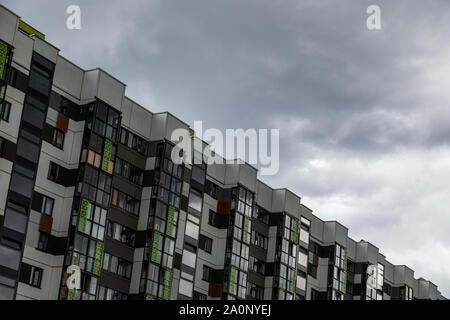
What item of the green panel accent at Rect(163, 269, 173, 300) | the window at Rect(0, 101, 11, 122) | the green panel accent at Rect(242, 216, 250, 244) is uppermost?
the window at Rect(0, 101, 11, 122)

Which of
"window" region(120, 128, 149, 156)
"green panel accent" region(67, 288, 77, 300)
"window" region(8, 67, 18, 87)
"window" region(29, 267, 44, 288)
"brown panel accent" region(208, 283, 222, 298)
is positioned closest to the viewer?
"window" region(8, 67, 18, 87)

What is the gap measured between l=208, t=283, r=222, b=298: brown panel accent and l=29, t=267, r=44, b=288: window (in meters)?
20.3

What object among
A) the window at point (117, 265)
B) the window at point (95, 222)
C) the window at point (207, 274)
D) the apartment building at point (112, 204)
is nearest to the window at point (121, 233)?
the apartment building at point (112, 204)

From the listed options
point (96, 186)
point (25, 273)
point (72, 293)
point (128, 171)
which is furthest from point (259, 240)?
point (25, 273)

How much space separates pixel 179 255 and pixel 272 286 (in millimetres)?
14888

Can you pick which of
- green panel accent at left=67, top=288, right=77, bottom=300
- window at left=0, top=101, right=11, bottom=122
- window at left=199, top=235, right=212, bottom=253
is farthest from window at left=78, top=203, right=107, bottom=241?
window at left=199, top=235, right=212, bottom=253

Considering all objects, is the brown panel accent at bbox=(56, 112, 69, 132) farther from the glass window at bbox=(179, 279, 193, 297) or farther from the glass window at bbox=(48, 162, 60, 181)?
the glass window at bbox=(179, 279, 193, 297)

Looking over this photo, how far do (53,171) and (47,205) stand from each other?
2.67 meters

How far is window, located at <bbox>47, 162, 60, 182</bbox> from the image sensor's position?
48150 millimetres

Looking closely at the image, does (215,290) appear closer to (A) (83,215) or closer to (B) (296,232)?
(B) (296,232)

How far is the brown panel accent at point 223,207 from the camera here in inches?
2559

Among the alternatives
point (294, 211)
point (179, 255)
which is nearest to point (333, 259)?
point (294, 211)

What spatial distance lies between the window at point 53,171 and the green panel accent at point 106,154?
3660 mm
